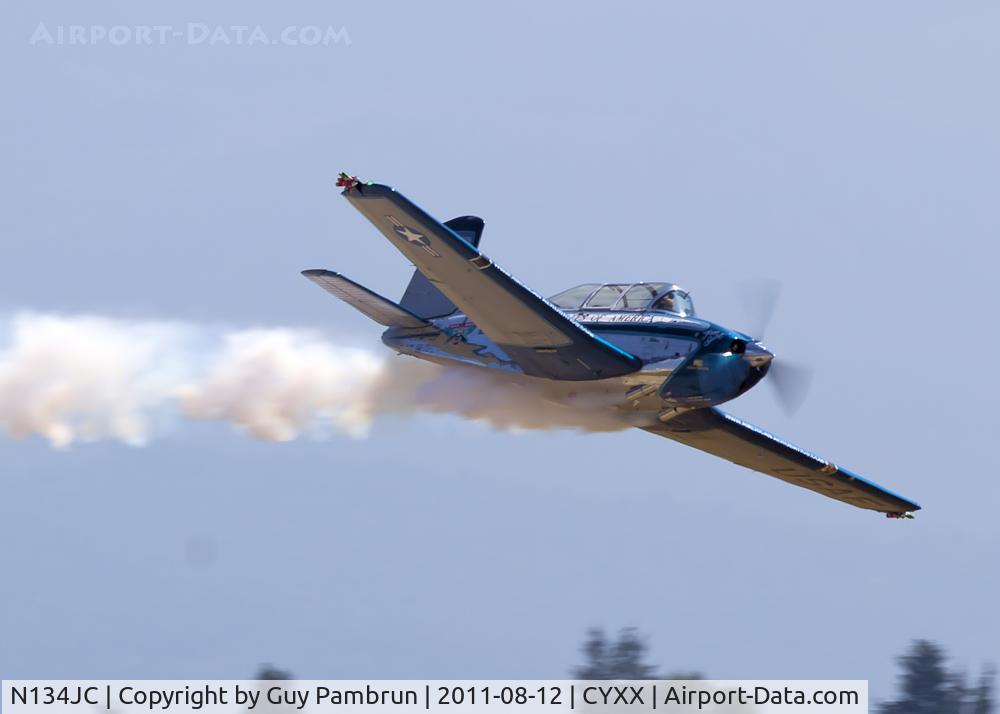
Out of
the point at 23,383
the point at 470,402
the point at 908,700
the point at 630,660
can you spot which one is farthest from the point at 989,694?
the point at 23,383

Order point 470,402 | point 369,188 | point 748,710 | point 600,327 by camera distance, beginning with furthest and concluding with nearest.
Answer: point 748,710 → point 470,402 → point 600,327 → point 369,188

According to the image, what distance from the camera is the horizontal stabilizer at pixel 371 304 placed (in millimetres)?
28203

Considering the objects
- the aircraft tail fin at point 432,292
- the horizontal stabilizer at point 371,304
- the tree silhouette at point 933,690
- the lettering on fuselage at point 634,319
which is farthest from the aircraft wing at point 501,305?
the tree silhouette at point 933,690

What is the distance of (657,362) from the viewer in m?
24.8

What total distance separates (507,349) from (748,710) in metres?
31.2

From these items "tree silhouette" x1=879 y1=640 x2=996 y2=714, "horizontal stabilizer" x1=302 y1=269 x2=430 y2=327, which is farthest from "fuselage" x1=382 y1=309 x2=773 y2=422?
"tree silhouette" x1=879 y1=640 x2=996 y2=714

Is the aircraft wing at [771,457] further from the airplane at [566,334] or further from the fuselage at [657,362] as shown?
the fuselage at [657,362]

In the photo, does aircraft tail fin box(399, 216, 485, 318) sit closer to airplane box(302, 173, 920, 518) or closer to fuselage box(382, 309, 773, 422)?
airplane box(302, 173, 920, 518)

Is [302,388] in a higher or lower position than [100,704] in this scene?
higher

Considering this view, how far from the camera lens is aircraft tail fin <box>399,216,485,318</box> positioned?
2883 centimetres

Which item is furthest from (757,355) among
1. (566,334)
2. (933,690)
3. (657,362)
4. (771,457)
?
(933,690)

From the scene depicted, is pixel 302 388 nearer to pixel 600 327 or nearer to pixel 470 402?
pixel 470 402

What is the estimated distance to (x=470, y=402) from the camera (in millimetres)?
27688

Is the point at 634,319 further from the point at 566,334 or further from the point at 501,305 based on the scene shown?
the point at 501,305
